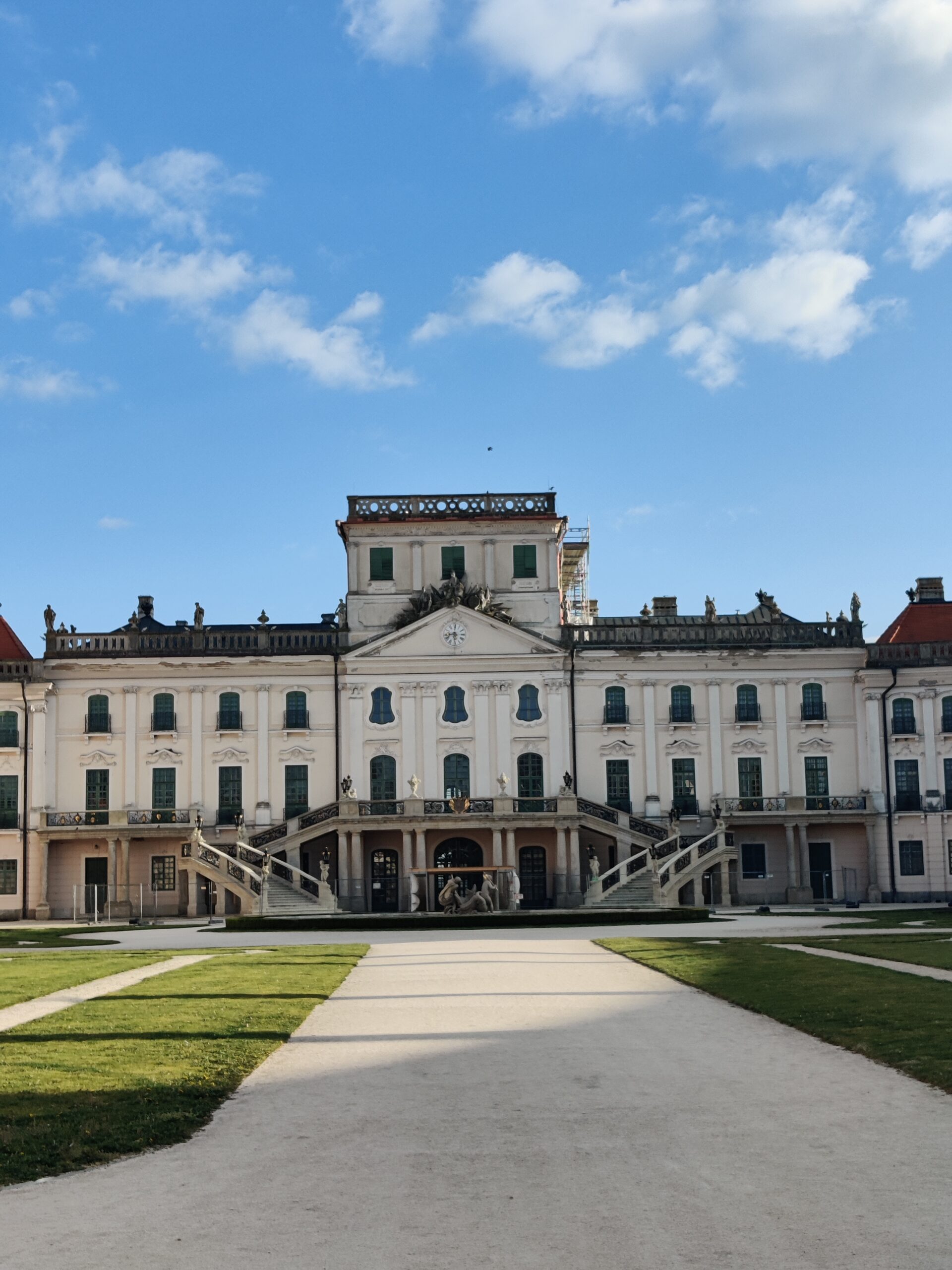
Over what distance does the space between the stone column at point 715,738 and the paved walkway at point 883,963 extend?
1182 inches

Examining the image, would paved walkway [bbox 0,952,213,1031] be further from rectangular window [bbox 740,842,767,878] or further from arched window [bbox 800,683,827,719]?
arched window [bbox 800,683,827,719]

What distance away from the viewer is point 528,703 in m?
61.3

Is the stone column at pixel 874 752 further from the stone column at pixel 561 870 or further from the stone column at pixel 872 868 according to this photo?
the stone column at pixel 561 870

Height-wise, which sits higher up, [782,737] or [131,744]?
[131,744]

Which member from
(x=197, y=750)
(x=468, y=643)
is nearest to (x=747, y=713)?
(x=468, y=643)

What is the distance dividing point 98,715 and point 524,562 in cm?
1915

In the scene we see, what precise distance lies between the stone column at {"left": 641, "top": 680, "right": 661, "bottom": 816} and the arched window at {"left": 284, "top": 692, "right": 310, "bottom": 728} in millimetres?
14307

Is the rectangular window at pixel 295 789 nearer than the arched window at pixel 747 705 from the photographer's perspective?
Yes

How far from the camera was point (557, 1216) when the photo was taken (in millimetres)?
8516

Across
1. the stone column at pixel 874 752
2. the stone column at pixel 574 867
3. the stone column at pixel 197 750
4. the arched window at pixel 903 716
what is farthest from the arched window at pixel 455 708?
the arched window at pixel 903 716

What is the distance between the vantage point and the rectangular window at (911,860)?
60.1m

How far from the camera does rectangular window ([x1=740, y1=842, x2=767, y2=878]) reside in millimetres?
60688

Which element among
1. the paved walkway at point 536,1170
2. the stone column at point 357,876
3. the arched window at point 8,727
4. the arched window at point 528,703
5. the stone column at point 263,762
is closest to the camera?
the paved walkway at point 536,1170

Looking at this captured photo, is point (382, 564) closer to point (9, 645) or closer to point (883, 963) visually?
point (9, 645)
